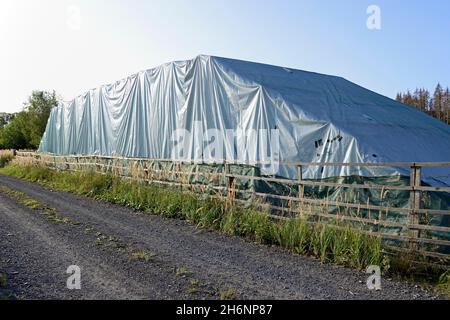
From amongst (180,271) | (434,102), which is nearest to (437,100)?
(434,102)

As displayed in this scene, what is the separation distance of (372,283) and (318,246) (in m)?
1.28

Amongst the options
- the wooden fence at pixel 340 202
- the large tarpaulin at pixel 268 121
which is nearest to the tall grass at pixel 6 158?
the large tarpaulin at pixel 268 121

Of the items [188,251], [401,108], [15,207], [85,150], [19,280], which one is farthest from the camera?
[85,150]

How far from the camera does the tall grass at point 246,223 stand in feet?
19.0

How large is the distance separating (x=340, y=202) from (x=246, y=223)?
5.92 feet

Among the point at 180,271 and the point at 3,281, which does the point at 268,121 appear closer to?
the point at 180,271

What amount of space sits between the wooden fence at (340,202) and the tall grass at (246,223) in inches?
11.4

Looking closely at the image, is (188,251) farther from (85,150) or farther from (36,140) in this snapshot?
(36,140)

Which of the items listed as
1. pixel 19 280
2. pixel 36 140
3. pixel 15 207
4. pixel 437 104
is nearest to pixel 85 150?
pixel 15 207

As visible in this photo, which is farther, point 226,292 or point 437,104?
point 437,104

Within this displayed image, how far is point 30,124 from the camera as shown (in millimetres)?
41781

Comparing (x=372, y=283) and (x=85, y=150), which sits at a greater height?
(x=85, y=150)

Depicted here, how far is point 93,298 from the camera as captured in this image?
4.27 meters

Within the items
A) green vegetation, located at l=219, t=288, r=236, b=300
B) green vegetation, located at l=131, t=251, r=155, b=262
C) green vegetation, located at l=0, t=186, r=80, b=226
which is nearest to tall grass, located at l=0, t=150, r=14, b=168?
green vegetation, located at l=0, t=186, r=80, b=226
